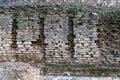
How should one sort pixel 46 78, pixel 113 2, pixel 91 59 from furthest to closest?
pixel 113 2, pixel 91 59, pixel 46 78

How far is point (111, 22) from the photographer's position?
801 centimetres

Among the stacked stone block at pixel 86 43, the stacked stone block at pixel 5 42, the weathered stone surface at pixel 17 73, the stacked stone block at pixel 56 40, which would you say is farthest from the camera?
the stacked stone block at pixel 5 42

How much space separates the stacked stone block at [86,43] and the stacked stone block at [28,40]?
0.89 meters

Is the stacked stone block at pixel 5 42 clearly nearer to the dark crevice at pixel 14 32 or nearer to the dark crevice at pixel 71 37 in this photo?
the dark crevice at pixel 14 32

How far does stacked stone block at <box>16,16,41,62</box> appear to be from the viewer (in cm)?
797

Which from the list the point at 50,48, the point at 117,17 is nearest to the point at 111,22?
the point at 117,17

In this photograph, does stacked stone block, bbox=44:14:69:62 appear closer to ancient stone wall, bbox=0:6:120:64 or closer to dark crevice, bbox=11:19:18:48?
ancient stone wall, bbox=0:6:120:64

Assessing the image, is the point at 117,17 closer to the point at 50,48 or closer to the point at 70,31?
the point at 70,31

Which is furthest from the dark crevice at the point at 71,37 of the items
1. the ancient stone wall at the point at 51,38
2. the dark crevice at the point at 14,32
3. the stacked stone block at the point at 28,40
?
the dark crevice at the point at 14,32

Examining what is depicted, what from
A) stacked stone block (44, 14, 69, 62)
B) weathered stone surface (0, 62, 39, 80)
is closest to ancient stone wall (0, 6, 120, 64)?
stacked stone block (44, 14, 69, 62)

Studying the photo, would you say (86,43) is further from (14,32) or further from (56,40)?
(14,32)

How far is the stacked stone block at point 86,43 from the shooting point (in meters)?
Answer: 7.80

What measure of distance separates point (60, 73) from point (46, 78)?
0.31 m

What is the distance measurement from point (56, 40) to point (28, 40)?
0.64 meters
